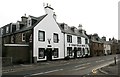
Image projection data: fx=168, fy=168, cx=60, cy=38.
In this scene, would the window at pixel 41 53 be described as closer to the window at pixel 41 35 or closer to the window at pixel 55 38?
the window at pixel 41 35

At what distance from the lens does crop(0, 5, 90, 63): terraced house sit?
29302mm

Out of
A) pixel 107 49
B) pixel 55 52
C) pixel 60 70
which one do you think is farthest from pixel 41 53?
pixel 107 49

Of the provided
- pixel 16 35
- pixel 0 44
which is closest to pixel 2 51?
pixel 0 44

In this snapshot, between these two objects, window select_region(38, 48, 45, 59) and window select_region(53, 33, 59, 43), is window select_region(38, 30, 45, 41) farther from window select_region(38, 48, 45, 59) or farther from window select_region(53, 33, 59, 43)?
window select_region(53, 33, 59, 43)

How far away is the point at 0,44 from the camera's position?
2709 centimetres

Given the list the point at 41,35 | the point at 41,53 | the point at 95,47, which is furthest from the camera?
the point at 95,47

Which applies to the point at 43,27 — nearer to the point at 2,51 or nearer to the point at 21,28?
the point at 21,28

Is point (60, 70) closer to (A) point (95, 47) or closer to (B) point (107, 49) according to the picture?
(A) point (95, 47)

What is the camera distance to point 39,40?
32219mm

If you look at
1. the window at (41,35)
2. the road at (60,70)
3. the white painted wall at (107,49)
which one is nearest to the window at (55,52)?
the window at (41,35)

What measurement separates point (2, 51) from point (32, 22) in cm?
891

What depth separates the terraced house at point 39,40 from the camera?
2930cm

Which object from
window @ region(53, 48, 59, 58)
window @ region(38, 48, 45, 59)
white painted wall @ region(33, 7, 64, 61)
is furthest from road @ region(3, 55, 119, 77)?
window @ region(53, 48, 59, 58)

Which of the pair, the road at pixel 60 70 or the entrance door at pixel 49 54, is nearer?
the road at pixel 60 70
